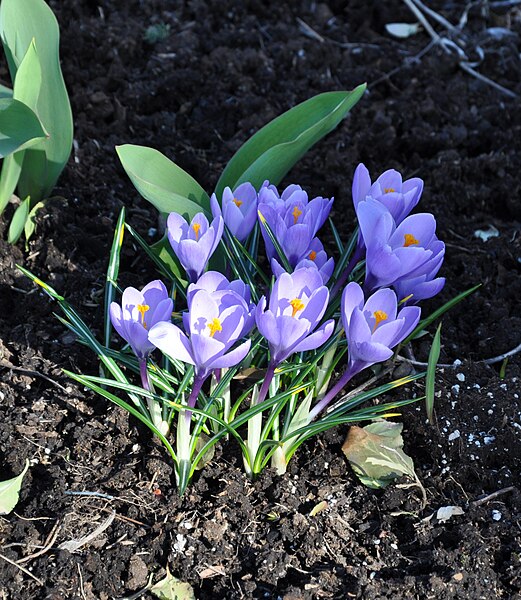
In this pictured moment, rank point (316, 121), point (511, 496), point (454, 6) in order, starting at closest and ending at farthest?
1. point (511, 496)
2. point (316, 121)
3. point (454, 6)

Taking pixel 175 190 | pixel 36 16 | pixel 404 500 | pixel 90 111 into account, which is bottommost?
pixel 404 500

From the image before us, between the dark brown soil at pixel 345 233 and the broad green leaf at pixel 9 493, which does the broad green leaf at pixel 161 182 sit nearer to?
the dark brown soil at pixel 345 233

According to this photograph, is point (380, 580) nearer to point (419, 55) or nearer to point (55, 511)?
point (55, 511)

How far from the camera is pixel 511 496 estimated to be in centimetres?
170

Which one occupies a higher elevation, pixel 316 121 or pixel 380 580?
pixel 316 121

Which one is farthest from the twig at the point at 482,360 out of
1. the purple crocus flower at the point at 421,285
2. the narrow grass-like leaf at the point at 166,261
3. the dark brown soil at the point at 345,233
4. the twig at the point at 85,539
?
the twig at the point at 85,539

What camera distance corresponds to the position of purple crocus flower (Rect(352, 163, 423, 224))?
1645mm

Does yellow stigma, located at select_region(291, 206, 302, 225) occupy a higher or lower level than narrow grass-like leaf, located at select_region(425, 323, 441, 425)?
higher

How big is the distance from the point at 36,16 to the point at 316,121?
2.36 feet

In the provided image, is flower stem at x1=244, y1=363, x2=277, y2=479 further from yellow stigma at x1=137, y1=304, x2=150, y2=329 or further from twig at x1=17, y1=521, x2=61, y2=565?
twig at x1=17, y1=521, x2=61, y2=565

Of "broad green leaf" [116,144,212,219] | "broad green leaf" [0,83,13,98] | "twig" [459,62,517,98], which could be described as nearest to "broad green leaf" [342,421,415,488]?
"broad green leaf" [116,144,212,219]

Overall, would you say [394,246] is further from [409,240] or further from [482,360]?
[482,360]

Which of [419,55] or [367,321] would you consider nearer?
[367,321]

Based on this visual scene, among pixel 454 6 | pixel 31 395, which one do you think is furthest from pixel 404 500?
pixel 454 6
